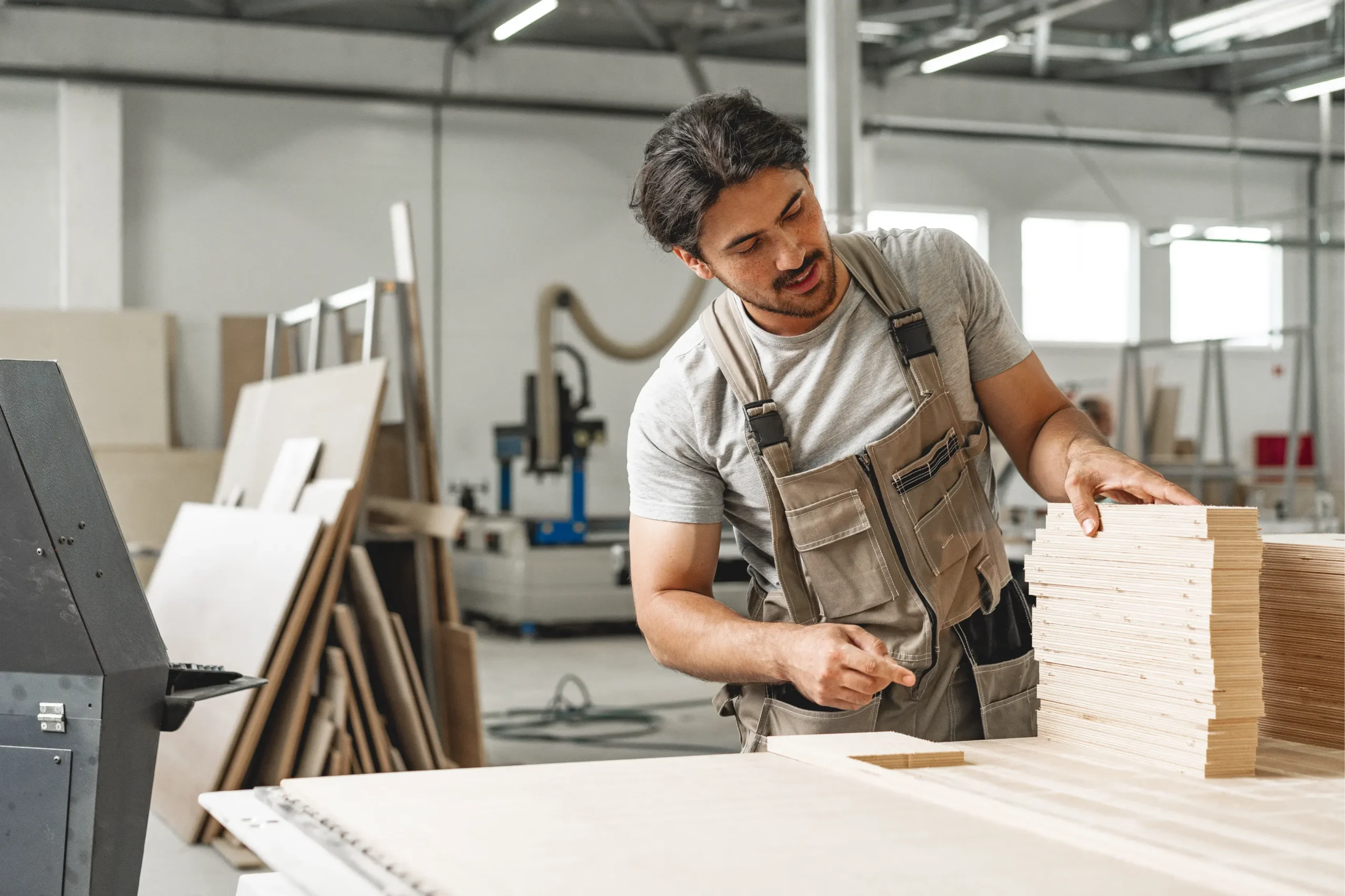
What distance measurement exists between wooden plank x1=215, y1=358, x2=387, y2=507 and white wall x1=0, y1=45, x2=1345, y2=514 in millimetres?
2877

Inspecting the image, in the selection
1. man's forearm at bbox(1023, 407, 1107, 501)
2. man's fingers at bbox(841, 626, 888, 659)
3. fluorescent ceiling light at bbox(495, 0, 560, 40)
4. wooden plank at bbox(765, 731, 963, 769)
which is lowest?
wooden plank at bbox(765, 731, 963, 769)

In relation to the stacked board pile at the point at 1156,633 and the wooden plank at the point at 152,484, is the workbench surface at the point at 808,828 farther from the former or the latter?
the wooden plank at the point at 152,484

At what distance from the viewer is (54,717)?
1772mm

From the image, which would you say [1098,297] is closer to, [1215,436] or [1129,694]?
[1215,436]

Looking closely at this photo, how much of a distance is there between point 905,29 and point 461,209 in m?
3.09

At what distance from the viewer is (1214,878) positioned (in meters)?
0.98

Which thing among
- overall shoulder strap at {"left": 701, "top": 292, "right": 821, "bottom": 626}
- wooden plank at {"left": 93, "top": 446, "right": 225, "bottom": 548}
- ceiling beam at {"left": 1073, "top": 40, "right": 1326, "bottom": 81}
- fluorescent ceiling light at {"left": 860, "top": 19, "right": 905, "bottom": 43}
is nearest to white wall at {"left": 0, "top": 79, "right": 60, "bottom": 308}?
wooden plank at {"left": 93, "top": 446, "right": 225, "bottom": 548}

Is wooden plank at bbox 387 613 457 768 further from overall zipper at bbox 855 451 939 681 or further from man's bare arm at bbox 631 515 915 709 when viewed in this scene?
overall zipper at bbox 855 451 939 681

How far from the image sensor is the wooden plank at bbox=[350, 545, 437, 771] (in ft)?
13.3

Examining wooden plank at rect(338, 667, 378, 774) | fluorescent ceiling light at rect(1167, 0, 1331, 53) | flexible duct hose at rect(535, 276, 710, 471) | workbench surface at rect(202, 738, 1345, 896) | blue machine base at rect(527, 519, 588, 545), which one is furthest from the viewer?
blue machine base at rect(527, 519, 588, 545)

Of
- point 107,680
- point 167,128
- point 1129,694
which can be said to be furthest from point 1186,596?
point 167,128

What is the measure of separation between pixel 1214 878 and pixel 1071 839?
0.43 feet

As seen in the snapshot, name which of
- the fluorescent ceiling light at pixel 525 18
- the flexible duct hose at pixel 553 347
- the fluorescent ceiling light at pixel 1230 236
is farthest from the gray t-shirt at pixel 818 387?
the fluorescent ceiling light at pixel 525 18

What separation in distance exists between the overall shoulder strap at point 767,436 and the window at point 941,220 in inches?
328
